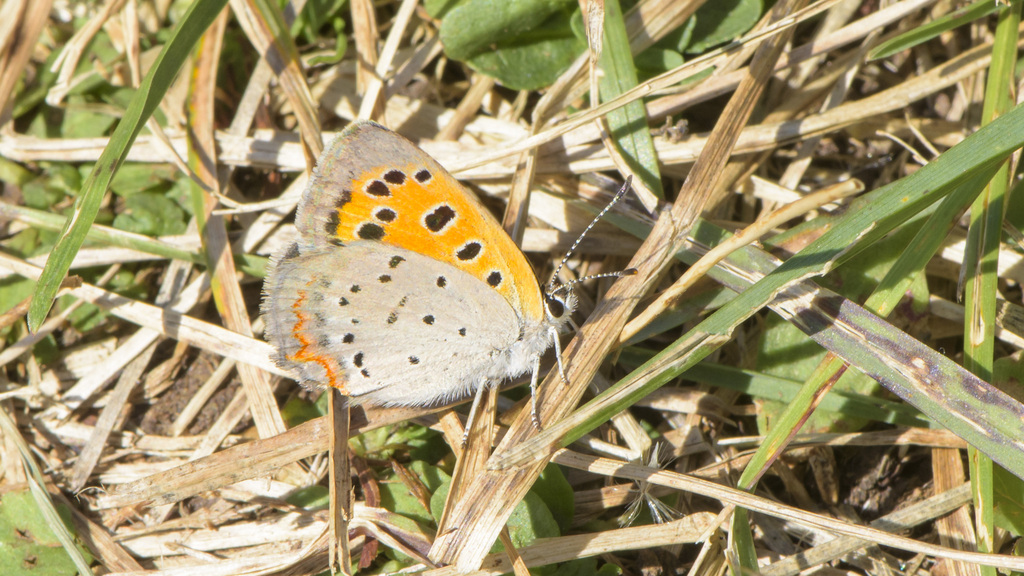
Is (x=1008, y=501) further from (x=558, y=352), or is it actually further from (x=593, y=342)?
(x=558, y=352)

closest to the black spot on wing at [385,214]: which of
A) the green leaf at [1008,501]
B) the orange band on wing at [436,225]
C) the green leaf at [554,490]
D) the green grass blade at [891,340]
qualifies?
the orange band on wing at [436,225]

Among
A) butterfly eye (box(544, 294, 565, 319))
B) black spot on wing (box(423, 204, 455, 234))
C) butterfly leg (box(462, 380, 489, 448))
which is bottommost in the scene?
butterfly leg (box(462, 380, 489, 448))

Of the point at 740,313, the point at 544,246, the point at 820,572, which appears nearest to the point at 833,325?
the point at 740,313

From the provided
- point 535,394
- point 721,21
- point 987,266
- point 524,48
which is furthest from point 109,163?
point 987,266

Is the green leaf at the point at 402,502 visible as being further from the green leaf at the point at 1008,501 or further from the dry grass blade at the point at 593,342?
the green leaf at the point at 1008,501

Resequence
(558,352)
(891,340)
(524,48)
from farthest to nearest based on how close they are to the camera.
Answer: (524,48), (558,352), (891,340)

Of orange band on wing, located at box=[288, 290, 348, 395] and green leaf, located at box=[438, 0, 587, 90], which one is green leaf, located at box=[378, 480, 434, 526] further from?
green leaf, located at box=[438, 0, 587, 90]

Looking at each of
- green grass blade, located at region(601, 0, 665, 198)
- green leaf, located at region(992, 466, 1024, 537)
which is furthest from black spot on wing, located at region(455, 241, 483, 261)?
green leaf, located at region(992, 466, 1024, 537)
